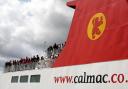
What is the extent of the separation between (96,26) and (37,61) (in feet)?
23.2

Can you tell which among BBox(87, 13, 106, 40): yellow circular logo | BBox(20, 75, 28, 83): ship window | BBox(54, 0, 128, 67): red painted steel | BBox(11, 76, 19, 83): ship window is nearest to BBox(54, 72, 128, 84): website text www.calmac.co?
BBox(54, 0, 128, 67): red painted steel

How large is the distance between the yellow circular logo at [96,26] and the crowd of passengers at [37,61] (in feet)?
12.0

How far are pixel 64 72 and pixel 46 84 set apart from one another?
165cm

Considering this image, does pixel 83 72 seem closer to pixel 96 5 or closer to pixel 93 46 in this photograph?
pixel 93 46

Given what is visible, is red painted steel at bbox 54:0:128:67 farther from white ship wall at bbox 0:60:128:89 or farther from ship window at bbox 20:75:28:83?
ship window at bbox 20:75:28:83

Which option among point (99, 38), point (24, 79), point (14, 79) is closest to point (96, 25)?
point (99, 38)

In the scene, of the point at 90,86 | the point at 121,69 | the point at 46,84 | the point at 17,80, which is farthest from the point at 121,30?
the point at 17,80

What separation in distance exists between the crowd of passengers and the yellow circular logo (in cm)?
366

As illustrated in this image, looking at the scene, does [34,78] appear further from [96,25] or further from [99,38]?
[99,38]

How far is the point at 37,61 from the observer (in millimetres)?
17328

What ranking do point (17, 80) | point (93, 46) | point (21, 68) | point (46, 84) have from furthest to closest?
1. point (21, 68)
2. point (17, 80)
3. point (46, 84)
4. point (93, 46)

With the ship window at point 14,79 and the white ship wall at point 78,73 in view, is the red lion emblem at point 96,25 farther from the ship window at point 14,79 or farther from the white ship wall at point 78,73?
the ship window at point 14,79

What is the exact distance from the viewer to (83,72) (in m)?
10.9

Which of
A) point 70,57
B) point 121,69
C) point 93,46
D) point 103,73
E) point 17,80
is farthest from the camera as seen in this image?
point 17,80
